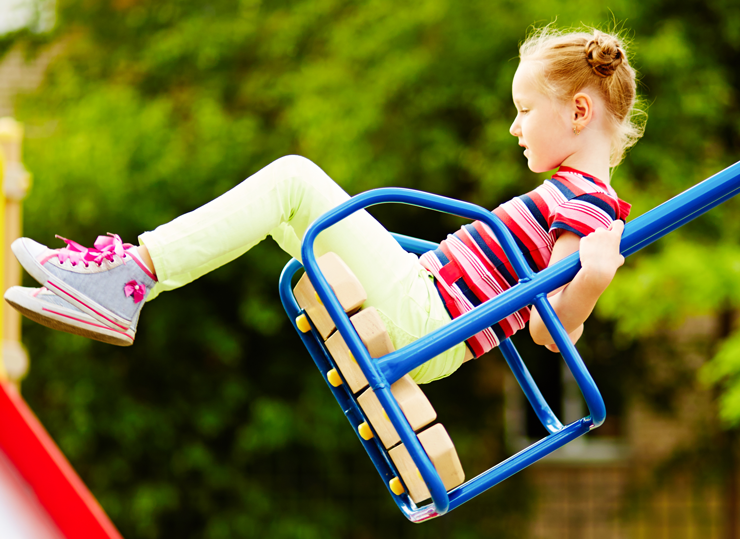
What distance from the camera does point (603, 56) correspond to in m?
1.69

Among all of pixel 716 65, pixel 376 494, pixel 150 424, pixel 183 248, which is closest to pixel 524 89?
pixel 183 248

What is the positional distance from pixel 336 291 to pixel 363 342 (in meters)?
0.11

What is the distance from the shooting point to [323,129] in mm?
5762

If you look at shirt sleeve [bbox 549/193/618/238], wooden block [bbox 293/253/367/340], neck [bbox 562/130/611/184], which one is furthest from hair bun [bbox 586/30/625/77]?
wooden block [bbox 293/253/367/340]

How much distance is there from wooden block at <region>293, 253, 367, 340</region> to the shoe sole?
0.35 metres

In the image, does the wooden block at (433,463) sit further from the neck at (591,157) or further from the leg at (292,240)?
the neck at (591,157)

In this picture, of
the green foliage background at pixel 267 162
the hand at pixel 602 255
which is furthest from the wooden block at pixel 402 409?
the green foliage background at pixel 267 162

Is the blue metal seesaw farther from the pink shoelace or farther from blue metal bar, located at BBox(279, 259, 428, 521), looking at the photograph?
the pink shoelace

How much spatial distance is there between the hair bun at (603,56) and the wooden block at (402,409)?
73cm

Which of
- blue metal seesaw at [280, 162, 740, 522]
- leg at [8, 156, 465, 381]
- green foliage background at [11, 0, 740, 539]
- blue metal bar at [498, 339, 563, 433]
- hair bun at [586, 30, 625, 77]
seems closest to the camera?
blue metal seesaw at [280, 162, 740, 522]

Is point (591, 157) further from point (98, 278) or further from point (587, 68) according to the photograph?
point (98, 278)

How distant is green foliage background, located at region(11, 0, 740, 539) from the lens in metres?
5.32

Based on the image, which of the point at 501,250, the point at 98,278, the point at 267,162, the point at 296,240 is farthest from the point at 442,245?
the point at 267,162

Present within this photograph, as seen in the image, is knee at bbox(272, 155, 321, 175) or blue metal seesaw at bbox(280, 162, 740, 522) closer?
blue metal seesaw at bbox(280, 162, 740, 522)
